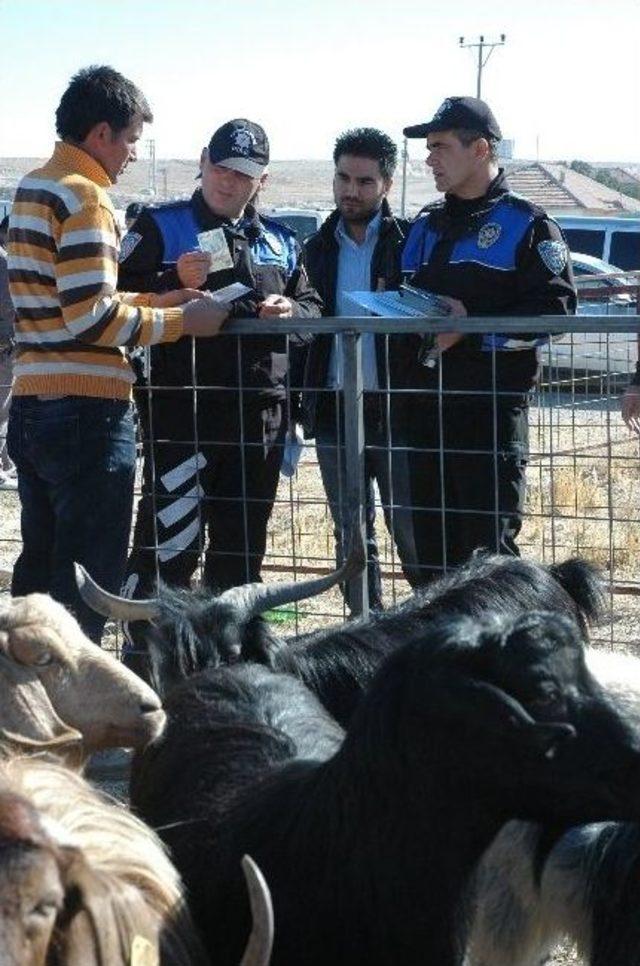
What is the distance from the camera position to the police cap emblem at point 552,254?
640 cm

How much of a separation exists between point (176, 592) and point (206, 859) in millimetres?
1618

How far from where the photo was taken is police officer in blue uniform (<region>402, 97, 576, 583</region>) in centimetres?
637

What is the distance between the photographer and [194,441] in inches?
257

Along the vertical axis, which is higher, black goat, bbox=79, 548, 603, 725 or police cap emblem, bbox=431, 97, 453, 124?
police cap emblem, bbox=431, 97, 453, 124

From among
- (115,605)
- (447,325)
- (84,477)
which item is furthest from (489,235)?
(115,605)

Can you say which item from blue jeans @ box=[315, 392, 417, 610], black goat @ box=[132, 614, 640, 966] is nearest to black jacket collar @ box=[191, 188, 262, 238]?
blue jeans @ box=[315, 392, 417, 610]

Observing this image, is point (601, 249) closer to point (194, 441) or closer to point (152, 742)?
point (194, 441)

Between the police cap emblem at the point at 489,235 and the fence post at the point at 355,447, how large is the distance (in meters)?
0.65

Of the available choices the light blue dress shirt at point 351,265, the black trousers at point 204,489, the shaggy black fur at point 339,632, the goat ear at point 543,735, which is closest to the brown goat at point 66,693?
the shaggy black fur at point 339,632

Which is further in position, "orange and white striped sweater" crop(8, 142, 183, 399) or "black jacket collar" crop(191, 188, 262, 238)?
"black jacket collar" crop(191, 188, 262, 238)

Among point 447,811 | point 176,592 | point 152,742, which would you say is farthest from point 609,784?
point 176,592

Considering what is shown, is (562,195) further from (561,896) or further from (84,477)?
(561,896)

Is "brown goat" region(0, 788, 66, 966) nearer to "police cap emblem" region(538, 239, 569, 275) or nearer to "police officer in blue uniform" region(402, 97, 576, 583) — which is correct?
"police officer in blue uniform" region(402, 97, 576, 583)

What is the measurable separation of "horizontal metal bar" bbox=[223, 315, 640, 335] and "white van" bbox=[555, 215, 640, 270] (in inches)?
761
